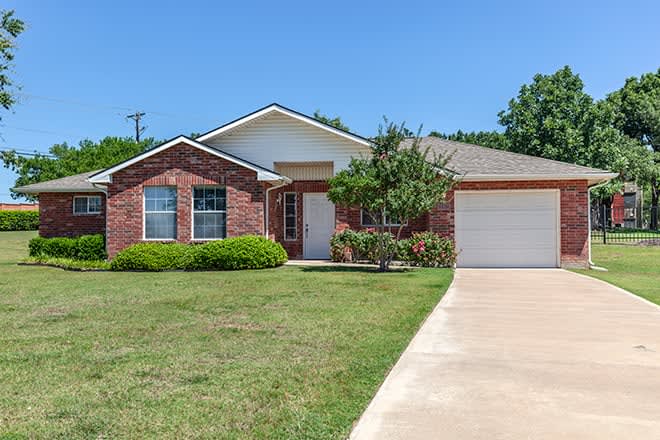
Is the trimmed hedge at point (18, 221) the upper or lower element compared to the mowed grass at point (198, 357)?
upper

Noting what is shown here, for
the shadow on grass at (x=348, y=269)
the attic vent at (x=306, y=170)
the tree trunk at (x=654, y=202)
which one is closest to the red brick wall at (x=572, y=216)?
the shadow on grass at (x=348, y=269)

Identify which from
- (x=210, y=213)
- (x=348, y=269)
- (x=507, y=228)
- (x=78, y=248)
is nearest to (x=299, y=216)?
(x=210, y=213)

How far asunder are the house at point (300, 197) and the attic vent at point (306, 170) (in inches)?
1.6

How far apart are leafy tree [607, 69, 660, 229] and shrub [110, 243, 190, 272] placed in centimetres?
4004

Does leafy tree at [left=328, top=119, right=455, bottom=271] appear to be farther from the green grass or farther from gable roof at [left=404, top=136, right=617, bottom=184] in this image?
the green grass

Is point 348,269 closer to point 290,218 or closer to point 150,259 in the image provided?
point 290,218

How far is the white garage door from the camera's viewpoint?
1636cm

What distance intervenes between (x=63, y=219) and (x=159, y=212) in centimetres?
683

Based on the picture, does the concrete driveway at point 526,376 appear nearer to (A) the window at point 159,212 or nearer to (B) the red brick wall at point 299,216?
(B) the red brick wall at point 299,216

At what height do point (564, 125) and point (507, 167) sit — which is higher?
point (564, 125)

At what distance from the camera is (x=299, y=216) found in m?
19.3

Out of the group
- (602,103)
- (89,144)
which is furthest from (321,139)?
(89,144)

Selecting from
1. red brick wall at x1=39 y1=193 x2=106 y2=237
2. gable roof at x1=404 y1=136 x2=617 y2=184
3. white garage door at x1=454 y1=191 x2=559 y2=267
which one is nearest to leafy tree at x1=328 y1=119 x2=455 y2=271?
gable roof at x1=404 y1=136 x2=617 y2=184

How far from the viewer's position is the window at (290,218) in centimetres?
1934
